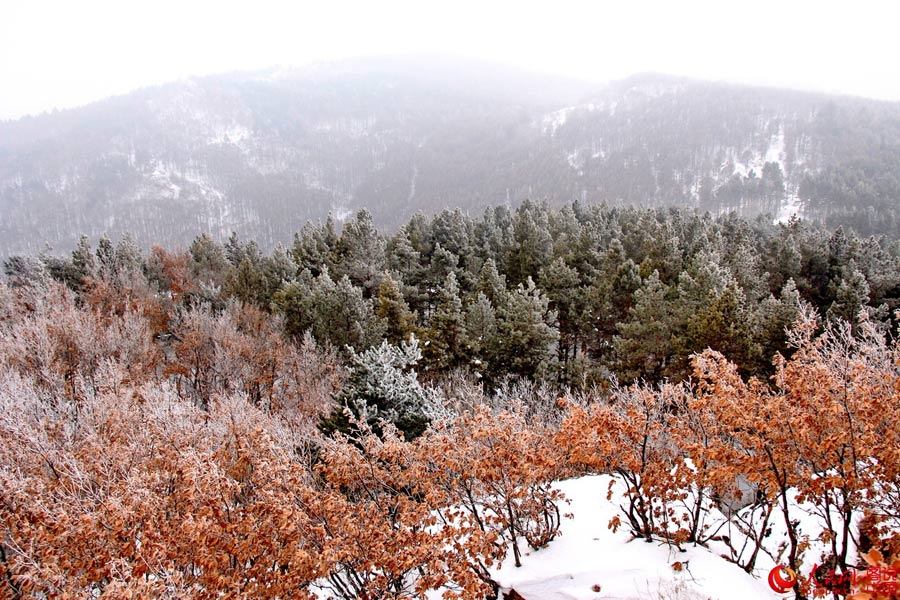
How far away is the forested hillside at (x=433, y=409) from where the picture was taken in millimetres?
6602

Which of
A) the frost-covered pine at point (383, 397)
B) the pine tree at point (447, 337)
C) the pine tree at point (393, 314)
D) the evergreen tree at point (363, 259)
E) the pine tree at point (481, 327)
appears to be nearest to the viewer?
the frost-covered pine at point (383, 397)

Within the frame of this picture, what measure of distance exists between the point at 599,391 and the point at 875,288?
19.8m

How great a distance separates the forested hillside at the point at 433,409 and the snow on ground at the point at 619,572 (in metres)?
0.24

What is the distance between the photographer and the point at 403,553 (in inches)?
258

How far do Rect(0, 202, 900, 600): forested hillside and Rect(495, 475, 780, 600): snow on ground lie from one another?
237mm

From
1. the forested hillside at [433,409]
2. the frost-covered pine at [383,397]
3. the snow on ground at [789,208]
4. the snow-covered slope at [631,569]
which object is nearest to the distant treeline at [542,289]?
the forested hillside at [433,409]

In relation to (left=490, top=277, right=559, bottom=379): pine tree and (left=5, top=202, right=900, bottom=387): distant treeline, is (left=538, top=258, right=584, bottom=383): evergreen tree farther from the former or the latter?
(left=490, top=277, right=559, bottom=379): pine tree

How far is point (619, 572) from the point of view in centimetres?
845

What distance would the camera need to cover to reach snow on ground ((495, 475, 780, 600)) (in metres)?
7.72

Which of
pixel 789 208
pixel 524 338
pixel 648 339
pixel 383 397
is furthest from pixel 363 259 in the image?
pixel 789 208

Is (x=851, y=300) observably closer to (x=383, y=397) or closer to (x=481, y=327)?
(x=481, y=327)

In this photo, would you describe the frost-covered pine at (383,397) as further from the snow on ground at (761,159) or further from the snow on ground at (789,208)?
the snow on ground at (761,159)

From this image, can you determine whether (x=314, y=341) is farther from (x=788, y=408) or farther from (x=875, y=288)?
(x=875, y=288)

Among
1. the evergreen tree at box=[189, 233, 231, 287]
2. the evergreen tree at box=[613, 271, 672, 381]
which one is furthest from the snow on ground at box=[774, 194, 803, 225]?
the evergreen tree at box=[189, 233, 231, 287]
